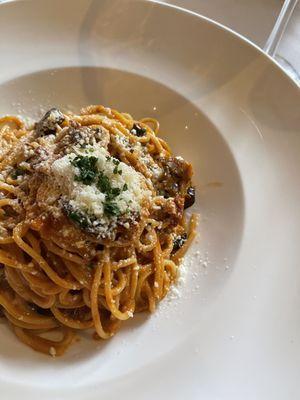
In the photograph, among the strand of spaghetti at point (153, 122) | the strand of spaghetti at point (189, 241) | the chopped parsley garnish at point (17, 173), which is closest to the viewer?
the chopped parsley garnish at point (17, 173)

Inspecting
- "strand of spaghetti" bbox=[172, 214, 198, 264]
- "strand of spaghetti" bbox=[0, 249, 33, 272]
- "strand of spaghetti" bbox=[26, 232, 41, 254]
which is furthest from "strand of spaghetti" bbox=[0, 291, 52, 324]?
"strand of spaghetti" bbox=[172, 214, 198, 264]

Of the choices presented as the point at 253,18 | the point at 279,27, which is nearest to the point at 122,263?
the point at 279,27

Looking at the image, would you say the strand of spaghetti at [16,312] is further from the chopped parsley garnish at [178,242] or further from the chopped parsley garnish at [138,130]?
the chopped parsley garnish at [138,130]

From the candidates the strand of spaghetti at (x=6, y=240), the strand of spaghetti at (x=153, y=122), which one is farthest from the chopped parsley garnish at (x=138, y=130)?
the strand of spaghetti at (x=6, y=240)

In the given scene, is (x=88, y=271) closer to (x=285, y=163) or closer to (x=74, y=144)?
(x=74, y=144)

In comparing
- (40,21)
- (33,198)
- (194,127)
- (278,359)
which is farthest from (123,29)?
(278,359)

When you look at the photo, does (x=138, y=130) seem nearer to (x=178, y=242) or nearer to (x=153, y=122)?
(x=153, y=122)

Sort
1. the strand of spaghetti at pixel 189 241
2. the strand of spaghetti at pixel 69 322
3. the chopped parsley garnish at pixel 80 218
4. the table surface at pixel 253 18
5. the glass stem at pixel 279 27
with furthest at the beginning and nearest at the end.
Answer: the table surface at pixel 253 18, the glass stem at pixel 279 27, the strand of spaghetti at pixel 189 241, the strand of spaghetti at pixel 69 322, the chopped parsley garnish at pixel 80 218
